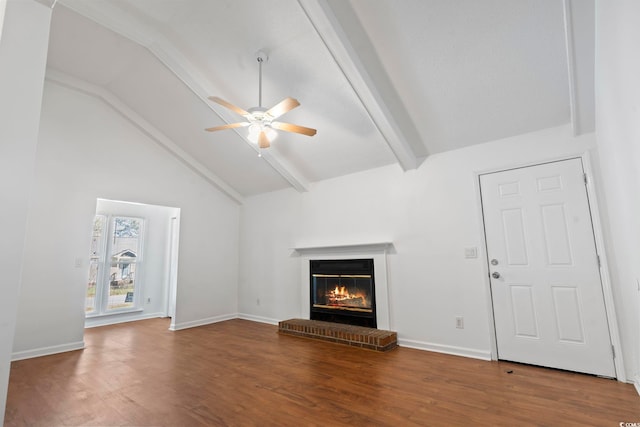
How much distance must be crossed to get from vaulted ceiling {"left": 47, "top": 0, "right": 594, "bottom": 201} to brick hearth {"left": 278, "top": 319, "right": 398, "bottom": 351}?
223 cm

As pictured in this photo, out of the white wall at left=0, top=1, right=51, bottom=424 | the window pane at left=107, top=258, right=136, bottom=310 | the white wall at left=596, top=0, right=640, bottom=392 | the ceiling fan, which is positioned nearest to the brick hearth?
the white wall at left=596, top=0, right=640, bottom=392

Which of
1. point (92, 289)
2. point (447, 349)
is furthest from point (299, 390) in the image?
point (92, 289)

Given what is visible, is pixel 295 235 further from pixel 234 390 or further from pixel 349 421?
pixel 349 421

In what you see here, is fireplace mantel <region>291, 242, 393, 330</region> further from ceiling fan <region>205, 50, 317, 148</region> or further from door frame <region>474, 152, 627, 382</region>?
ceiling fan <region>205, 50, 317, 148</region>

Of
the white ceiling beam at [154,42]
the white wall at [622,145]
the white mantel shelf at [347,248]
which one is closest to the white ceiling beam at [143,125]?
the white ceiling beam at [154,42]

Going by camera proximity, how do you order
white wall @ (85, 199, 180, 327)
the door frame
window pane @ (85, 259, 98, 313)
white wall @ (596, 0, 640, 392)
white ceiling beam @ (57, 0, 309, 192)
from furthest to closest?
white wall @ (85, 199, 180, 327), window pane @ (85, 259, 98, 313), white ceiling beam @ (57, 0, 309, 192), the door frame, white wall @ (596, 0, 640, 392)

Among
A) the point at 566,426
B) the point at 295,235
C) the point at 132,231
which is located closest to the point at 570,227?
the point at 566,426

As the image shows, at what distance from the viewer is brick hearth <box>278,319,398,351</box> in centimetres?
374

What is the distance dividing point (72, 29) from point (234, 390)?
13.7 feet

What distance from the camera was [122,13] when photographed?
3.22 m

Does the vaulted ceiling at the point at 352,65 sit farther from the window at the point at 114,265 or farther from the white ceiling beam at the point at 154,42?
the window at the point at 114,265

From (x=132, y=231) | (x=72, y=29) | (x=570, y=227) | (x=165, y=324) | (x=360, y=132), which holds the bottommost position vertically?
(x=165, y=324)

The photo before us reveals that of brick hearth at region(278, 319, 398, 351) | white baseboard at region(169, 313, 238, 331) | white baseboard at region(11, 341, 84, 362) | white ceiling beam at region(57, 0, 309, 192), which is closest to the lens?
white ceiling beam at region(57, 0, 309, 192)

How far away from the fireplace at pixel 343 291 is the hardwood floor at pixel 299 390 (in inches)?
27.8
